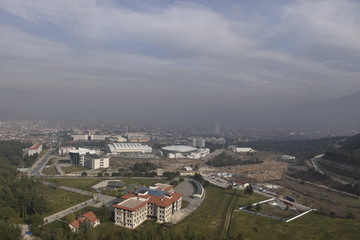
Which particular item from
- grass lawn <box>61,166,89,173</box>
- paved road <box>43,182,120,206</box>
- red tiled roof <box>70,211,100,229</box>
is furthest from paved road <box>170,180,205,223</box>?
grass lawn <box>61,166,89,173</box>

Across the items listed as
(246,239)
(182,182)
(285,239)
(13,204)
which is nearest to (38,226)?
(13,204)

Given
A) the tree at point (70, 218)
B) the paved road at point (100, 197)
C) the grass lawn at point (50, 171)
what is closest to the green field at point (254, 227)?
the tree at point (70, 218)

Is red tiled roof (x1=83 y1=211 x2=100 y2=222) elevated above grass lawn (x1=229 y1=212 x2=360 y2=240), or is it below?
above

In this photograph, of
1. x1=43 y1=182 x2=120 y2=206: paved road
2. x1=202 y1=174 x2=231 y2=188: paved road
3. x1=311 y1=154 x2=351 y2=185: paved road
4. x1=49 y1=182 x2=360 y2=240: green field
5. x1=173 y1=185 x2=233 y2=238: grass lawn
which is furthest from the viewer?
x1=311 y1=154 x2=351 y2=185: paved road

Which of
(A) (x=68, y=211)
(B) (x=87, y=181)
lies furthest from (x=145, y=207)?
(B) (x=87, y=181)

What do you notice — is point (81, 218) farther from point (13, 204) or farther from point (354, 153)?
point (354, 153)

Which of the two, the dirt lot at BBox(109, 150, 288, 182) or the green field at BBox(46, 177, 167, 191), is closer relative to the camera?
the green field at BBox(46, 177, 167, 191)

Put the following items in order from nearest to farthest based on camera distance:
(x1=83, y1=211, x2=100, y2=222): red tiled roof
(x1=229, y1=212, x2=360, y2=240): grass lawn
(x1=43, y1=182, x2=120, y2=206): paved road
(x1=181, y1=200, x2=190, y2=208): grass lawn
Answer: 1. (x1=229, y1=212, x2=360, y2=240): grass lawn
2. (x1=83, y1=211, x2=100, y2=222): red tiled roof
3. (x1=181, y1=200, x2=190, y2=208): grass lawn
4. (x1=43, y1=182, x2=120, y2=206): paved road

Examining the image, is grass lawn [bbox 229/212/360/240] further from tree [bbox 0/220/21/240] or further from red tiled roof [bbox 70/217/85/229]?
tree [bbox 0/220/21/240]
